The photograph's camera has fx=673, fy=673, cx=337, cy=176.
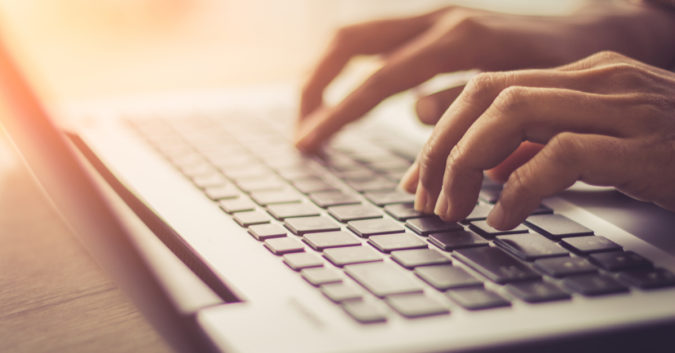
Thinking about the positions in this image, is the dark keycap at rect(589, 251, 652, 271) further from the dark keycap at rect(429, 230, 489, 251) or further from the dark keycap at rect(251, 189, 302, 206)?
the dark keycap at rect(251, 189, 302, 206)

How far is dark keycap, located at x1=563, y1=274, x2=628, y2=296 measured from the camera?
1.34ft

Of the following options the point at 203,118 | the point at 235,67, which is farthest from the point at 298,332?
the point at 235,67

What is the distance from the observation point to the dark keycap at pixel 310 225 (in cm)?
52

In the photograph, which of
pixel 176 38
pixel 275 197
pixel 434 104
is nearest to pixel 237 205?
pixel 275 197

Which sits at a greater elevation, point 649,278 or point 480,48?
point 480,48

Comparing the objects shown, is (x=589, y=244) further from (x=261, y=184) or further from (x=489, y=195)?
(x=261, y=184)

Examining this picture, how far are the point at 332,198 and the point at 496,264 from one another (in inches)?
→ 8.2

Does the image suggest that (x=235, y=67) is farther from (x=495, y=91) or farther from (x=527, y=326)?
(x=527, y=326)

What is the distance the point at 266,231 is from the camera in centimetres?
52

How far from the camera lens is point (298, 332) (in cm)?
36

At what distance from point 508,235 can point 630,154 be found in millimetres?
108

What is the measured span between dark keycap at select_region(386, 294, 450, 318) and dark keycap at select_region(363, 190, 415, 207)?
22 centimetres

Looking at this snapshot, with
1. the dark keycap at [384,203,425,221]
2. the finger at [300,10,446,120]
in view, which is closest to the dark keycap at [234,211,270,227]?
the dark keycap at [384,203,425,221]

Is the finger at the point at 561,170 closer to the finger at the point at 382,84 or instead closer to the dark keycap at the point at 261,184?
the dark keycap at the point at 261,184
